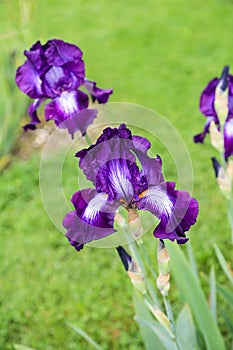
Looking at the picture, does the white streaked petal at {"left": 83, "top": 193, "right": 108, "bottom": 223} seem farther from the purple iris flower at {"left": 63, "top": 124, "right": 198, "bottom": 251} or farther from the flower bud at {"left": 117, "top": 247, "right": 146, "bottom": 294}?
the flower bud at {"left": 117, "top": 247, "right": 146, "bottom": 294}

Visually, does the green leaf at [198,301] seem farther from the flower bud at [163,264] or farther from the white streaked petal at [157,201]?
the white streaked petal at [157,201]

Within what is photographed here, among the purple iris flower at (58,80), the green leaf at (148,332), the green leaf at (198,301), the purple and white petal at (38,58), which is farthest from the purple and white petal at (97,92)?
the green leaf at (148,332)

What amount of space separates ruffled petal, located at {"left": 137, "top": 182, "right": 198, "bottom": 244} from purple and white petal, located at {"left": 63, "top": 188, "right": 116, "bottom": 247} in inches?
3.1

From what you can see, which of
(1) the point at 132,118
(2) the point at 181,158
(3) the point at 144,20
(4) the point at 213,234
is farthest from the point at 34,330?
(3) the point at 144,20

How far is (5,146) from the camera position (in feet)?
10.6

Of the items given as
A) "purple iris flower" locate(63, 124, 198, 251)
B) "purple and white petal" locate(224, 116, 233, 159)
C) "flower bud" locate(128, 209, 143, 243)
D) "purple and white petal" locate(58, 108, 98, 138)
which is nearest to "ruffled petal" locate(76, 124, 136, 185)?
"purple iris flower" locate(63, 124, 198, 251)

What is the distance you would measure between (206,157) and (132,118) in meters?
0.62

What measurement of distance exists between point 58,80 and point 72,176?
1748 mm

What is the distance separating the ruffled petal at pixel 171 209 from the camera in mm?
1005

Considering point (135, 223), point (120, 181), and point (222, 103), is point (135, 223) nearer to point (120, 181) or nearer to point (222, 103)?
point (120, 181)

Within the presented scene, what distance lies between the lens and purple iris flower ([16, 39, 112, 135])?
4.57ft

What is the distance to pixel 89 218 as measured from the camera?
3.41 feet

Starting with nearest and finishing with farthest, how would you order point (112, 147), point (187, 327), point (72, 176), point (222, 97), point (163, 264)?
point (112, 147) → point (163, 264) → point (222, 97) → point (187, 327) → point (72, 176)

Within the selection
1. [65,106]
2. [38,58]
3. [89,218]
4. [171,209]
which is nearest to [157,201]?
[171,209]
